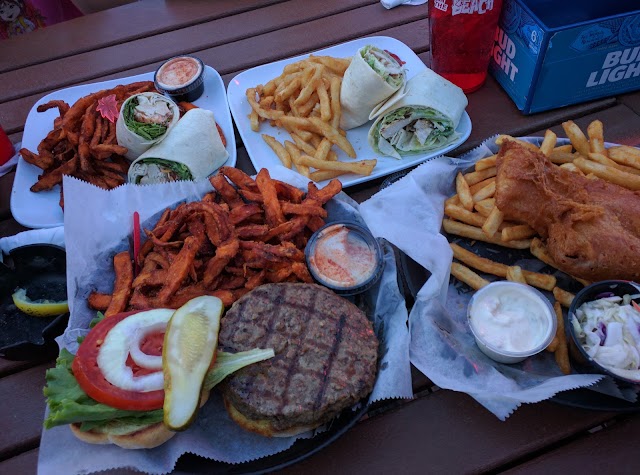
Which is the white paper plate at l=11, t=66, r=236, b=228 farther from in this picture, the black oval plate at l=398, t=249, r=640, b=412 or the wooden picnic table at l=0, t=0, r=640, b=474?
the black oval plate at l=398, t=249, r=640, b=412

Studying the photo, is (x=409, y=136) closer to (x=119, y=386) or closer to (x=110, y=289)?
(x=110, y=289)

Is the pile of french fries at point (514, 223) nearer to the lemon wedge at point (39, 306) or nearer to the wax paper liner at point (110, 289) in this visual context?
the wax paper liner at point (110, 289)

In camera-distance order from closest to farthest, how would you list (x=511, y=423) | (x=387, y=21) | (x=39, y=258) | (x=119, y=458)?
(x=119, y=458)
(x=511, y=423)
(x=39, y=258)
(x=387, y=21)

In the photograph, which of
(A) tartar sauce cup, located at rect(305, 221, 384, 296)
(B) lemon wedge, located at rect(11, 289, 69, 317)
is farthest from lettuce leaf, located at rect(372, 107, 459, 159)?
(B) lemon wedge, located at rect(11, 289, 69, 317)

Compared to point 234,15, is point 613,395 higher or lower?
lower

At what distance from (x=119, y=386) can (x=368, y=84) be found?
187 cm

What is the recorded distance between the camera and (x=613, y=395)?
1.65 m

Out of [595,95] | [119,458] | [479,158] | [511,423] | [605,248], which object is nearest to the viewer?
[119,458]

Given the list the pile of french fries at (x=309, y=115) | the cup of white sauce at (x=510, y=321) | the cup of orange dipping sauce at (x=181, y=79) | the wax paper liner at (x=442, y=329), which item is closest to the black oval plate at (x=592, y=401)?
the wax paper liner at (x=442, y=329)

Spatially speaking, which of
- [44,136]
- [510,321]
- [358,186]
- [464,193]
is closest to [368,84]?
[358,186]

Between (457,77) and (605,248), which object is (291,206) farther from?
(457,77)

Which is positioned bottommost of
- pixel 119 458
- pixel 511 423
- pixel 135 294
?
pixel 511 423

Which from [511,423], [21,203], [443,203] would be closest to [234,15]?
[21,203]

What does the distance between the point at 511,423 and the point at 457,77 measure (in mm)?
2050
